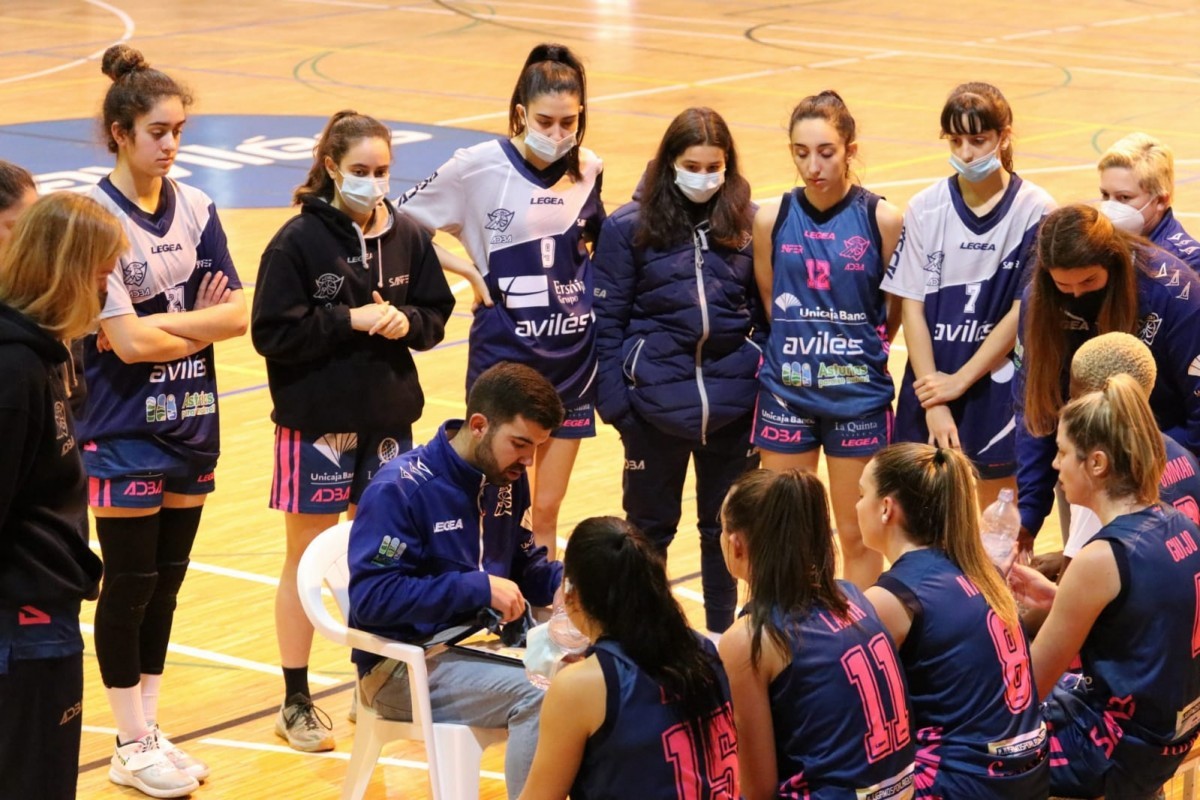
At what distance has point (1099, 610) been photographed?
3.80m

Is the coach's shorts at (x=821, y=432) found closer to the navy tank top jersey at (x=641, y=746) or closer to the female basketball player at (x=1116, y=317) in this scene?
the female basketball player at (x=1116, y=317)

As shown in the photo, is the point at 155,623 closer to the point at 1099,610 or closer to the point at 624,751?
the point at 624,751

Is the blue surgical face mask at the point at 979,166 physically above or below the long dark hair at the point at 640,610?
above

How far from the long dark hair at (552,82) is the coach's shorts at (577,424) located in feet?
2.61

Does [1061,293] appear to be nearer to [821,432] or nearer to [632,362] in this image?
[821,432]

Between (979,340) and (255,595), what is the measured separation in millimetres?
2856

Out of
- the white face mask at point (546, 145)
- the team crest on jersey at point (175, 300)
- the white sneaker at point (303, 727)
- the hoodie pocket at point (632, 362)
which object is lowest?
the white sneaker at point (303, 727)

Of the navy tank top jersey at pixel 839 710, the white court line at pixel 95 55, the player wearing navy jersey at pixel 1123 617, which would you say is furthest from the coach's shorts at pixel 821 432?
the white court line at pixel 95 55

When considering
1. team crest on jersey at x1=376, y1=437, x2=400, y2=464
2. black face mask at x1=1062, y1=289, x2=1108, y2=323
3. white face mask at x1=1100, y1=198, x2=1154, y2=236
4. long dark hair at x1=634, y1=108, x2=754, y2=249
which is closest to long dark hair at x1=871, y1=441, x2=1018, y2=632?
black face mask at x1=1062, y1=289, x2=1108, y2=323

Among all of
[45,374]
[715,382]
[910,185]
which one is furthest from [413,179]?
[45,374]

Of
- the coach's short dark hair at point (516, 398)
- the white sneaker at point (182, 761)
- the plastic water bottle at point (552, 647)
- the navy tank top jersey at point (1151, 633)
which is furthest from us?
the white sneaker at point (182, 761)

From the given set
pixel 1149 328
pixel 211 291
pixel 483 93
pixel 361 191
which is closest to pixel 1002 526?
pixel 1149 328

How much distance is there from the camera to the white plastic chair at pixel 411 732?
4.21m

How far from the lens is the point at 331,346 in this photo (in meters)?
4.97
